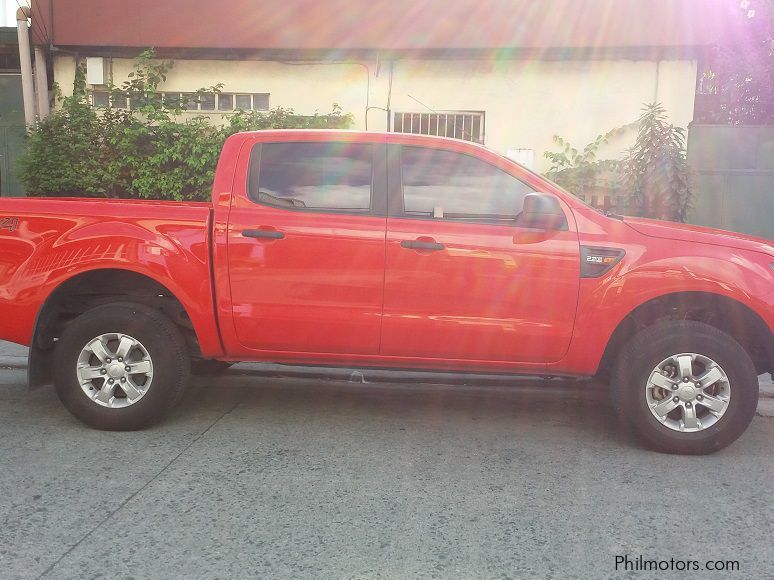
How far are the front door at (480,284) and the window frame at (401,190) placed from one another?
1cm

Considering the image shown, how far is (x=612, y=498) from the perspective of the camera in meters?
3.53

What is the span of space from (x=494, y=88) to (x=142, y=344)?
828 centimetres

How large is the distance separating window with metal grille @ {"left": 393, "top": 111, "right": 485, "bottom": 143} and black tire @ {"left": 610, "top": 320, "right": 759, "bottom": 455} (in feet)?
24.8

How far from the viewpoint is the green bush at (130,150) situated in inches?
410

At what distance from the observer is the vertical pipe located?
37.2 feet

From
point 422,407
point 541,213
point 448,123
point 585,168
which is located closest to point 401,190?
point 541,213

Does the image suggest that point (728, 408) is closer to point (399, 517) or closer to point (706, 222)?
point (399, 517)

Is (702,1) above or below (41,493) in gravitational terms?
above

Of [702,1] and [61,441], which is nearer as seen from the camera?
[61,441]

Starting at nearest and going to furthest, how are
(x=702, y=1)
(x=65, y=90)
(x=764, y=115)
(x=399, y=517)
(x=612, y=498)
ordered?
(x=399, y=517) → (x=612, y=498) → (x=702, y=1) → (x=65, y=90) → (x=764, y=115)

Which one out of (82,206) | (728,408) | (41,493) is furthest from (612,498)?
(82,206)

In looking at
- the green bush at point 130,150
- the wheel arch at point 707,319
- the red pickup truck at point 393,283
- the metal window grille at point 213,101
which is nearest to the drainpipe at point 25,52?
the green bush at point 130,150

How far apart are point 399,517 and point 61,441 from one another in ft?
7.68

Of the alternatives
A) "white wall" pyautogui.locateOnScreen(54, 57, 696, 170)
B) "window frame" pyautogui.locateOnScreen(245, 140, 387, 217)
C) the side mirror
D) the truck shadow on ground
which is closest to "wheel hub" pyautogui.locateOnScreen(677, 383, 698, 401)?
the truck shadow on ground
